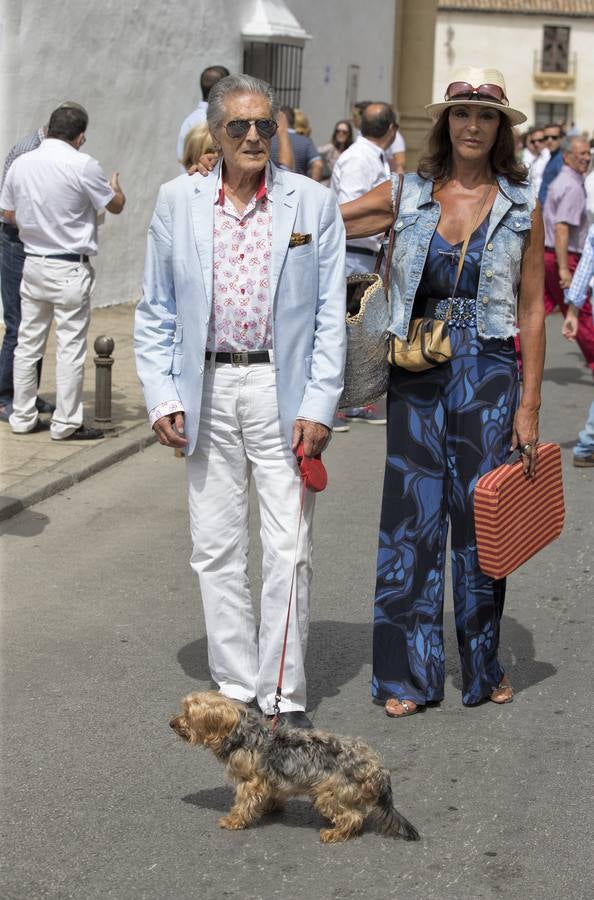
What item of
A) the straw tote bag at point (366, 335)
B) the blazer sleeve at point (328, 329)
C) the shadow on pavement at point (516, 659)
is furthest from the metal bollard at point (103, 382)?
the blazer sleeve at point (328, 329)

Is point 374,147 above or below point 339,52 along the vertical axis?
below

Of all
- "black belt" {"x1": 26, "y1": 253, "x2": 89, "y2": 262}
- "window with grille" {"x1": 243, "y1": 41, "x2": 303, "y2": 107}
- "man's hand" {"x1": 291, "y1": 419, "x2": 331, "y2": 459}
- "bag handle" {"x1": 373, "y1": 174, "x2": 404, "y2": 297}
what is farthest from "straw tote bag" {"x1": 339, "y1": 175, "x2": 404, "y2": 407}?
"window with grille" {"x1": 243, "y1": 41, "x2": 303, "y2": 107}

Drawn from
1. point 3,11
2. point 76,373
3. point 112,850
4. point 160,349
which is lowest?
point 112,850

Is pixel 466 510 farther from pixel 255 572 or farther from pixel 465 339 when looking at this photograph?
pixel 255 572

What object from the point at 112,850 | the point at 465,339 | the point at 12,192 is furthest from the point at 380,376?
the point at 12,192

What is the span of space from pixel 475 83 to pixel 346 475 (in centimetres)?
459

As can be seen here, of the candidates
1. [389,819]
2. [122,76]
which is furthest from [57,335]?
[122,76]

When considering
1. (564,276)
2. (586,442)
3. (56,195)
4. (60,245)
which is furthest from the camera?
(564,276)

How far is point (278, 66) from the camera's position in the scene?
20.9 meters

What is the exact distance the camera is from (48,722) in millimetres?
5332

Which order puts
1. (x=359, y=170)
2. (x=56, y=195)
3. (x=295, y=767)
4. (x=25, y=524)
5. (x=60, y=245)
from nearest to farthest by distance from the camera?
(x=295, y=767)
(x=25, y=524)
(x=56, y=195)
(x=60, y=245)
(x=359, y=170)

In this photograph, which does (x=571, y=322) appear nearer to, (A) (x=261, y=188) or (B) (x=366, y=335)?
(B) (x=366, y=335)

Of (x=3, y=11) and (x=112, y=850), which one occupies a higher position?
(x=3, y=11)

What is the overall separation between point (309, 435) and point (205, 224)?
2.49 ft
